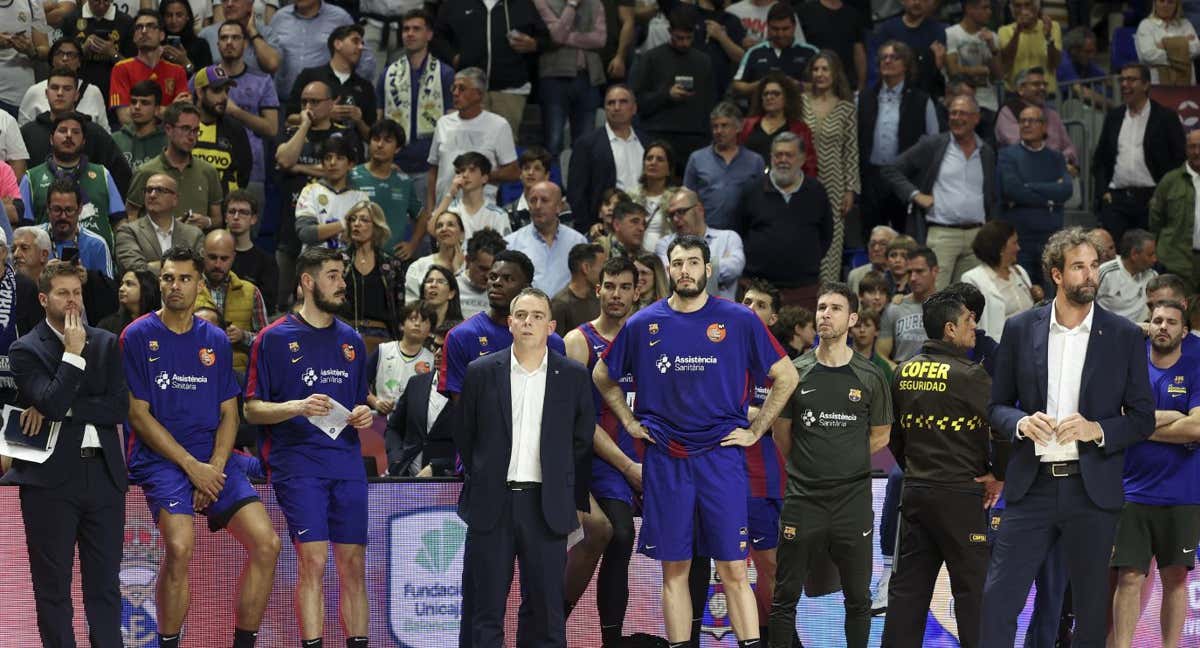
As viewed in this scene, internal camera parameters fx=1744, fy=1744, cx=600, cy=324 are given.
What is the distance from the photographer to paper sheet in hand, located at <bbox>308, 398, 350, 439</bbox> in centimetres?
977

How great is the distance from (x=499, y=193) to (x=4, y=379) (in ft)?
21.3

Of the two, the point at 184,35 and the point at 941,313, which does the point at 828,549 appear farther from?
the point at 184,35

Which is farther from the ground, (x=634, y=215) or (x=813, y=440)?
(x=634, y=215)

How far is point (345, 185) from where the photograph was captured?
14000mm

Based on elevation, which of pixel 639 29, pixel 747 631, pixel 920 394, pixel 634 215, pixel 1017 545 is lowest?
pixel 747 631

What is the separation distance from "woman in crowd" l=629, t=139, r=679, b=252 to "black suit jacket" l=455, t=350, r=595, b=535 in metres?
4.35

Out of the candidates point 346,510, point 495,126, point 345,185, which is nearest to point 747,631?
point 346,510

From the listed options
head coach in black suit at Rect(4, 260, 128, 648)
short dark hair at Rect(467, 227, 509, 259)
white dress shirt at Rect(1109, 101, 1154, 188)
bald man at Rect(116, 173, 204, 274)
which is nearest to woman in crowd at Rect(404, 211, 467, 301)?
short dark hair at Rect(467, 227, 509, 259)

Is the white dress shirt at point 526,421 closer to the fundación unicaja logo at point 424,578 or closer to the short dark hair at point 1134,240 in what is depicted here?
the fundación unicaja logo at point 424,578

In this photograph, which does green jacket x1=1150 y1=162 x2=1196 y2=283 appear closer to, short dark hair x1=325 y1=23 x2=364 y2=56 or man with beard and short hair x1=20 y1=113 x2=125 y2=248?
short dark hair x1=325 y1=23 x2=364 y2=56

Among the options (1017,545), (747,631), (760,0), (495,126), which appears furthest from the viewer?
(760,0)

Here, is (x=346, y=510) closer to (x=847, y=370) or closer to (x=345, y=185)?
(x=847, y=370)

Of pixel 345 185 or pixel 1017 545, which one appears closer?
pixel 1017 545

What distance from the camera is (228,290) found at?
12.5m
